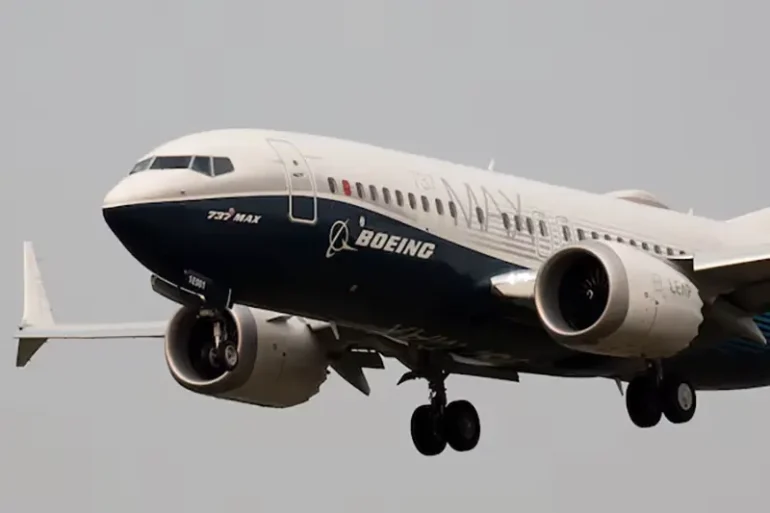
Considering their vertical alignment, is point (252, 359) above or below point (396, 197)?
below

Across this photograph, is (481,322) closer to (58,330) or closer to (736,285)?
(736,285)

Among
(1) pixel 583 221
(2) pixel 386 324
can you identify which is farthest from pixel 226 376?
(1) pixel 583 221

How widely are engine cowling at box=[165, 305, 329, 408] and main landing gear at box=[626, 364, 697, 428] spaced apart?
6.31 meters

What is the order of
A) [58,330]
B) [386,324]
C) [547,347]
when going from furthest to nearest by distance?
[58,330] → [547,347] → [386,324]

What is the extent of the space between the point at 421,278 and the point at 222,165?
439 centimetres

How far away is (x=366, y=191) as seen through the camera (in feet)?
126

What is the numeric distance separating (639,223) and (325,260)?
8.86m

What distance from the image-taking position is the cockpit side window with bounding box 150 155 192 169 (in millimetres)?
36719

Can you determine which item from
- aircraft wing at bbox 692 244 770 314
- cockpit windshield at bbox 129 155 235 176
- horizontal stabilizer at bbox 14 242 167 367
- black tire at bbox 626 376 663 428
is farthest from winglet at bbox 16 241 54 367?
aircraft wing at bbox 692 244 770 314

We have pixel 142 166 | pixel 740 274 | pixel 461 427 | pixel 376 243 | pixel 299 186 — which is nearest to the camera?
pixel 142 166

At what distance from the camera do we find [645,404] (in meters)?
43.2

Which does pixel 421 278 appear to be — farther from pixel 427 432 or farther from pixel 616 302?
pixel 427 432

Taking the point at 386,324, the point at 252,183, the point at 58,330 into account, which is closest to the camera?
the point at 252,183

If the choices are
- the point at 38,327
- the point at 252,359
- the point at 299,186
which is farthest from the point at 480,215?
the point at 38,327
